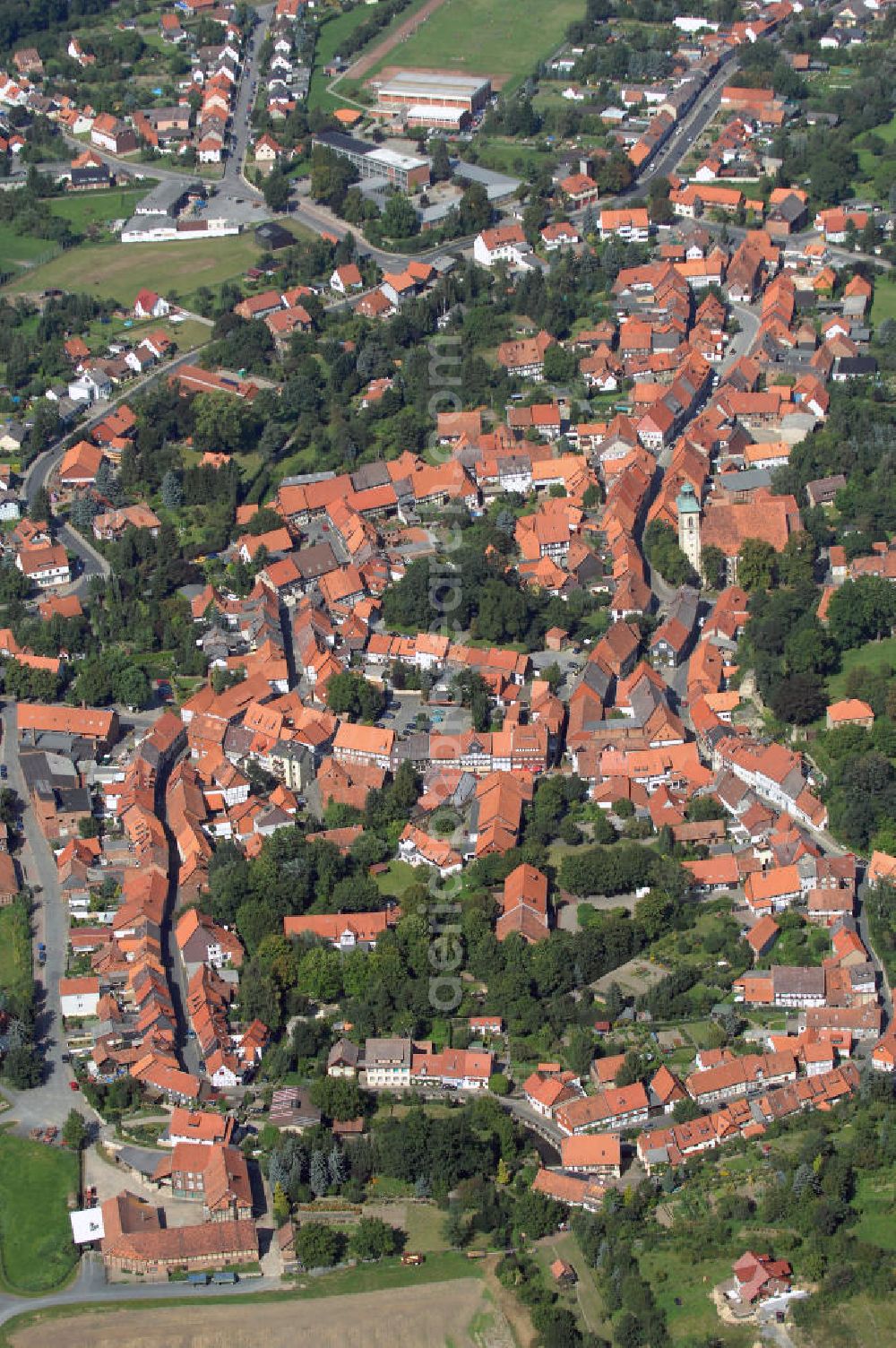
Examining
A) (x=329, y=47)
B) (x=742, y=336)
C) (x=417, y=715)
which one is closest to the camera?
(x=417, y=715)

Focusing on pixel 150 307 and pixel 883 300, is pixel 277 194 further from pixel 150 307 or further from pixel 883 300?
pixel 883 300

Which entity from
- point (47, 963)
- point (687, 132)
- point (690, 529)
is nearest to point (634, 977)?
point (47, 963)

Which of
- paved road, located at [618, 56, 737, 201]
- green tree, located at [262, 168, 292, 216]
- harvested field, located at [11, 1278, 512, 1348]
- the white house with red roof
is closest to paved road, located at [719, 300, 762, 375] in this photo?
paved road, located at [618, 56, 737, 201]

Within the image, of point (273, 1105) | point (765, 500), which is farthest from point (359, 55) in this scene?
point (273, 1105)

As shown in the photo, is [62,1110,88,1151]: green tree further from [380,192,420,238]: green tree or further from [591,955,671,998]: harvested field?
[380,192,420,238]: green tree

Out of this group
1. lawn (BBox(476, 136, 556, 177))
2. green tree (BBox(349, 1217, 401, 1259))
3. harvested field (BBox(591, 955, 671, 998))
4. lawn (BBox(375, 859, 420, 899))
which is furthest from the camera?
lawn (BBox(476, 136, 556, 177))

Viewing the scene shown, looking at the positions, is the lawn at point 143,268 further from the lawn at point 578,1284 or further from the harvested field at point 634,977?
the lawn at point 578,1284

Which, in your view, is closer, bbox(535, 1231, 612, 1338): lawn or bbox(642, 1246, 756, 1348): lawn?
bbox(642, 1246, 756, 1348): lawn
